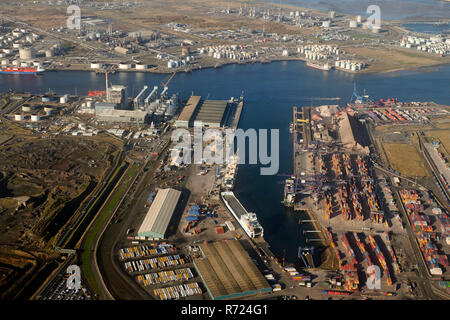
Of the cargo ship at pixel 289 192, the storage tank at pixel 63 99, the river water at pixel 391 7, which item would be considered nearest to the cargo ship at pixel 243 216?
the cargo ship at pixel 289 192

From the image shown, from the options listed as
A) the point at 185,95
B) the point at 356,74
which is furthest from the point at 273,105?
the point at 356,74

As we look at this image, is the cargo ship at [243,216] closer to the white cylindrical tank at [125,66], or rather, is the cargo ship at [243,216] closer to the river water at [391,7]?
the white cylindrical tank at [125,66]

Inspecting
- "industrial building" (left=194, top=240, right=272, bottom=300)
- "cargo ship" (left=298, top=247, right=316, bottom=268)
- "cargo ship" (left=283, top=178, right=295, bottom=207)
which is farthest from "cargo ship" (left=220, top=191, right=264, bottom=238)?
"cargo ship" (left=283, top=178, right=295, bottom=207)

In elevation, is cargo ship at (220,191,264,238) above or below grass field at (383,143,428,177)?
below

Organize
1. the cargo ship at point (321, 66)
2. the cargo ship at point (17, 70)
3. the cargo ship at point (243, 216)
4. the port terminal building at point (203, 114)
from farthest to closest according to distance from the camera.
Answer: the cargo ship at point (321, 66), the cargo ship at point (17, 70), the port terminal building at point (203, 114), the cargo ship at point (243, 216)

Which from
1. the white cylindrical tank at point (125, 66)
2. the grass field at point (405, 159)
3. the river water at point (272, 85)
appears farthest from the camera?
the white cylindrical tank at point (125, 66)

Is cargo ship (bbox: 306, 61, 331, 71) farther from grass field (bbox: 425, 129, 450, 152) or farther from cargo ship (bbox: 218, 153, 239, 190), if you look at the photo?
cargo ship (bbox: 218, 153, 239, 190)
